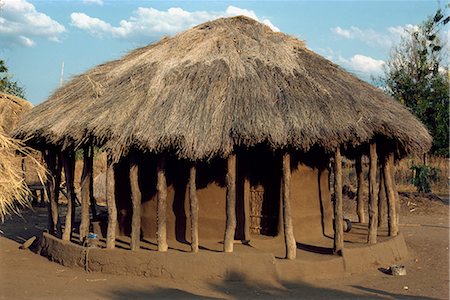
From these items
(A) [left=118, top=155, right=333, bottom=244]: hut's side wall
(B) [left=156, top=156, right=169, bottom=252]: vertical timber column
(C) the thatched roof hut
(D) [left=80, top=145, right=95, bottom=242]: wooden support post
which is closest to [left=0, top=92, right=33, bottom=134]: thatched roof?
(C) the thatched roof hut

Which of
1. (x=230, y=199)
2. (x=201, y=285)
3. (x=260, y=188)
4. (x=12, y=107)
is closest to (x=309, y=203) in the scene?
(x=260, y=188)

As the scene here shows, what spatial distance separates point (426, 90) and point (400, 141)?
1523 centimetres

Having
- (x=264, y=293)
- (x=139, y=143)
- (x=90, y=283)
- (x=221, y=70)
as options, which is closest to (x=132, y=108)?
(x=139, y=143)

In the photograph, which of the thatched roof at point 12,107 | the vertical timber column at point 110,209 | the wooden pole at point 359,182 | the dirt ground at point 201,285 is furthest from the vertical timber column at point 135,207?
the thatched roof at point 12,107

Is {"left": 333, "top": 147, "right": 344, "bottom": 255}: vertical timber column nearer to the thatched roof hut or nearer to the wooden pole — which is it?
the thatched roof hut

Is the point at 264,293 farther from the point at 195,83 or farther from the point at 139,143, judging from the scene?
the point at 195,83

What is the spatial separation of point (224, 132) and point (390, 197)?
4.05 m

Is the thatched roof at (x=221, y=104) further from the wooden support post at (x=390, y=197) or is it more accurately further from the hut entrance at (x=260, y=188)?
the hut entrance at (x=260, y=188)

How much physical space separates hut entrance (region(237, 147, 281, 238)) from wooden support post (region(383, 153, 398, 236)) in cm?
211

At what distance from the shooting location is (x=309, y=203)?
10.2m

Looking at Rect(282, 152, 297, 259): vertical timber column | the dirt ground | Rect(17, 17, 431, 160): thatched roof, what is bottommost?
the dirt ground

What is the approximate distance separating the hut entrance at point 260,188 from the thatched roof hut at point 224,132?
20mm

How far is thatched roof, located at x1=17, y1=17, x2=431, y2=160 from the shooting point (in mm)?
8164

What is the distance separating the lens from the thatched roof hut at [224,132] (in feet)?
27.3
